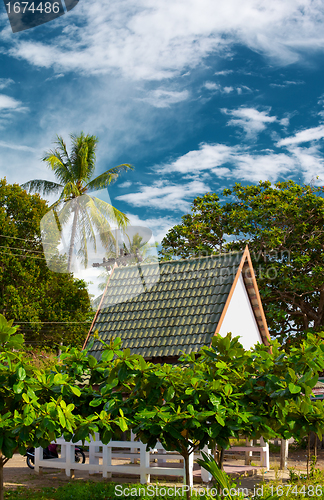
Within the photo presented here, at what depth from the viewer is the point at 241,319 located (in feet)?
42.7

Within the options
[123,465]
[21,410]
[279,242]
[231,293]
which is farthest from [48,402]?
[279,242]

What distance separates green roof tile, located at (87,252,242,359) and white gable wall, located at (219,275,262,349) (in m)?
0.56

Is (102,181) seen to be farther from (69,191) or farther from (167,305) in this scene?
(167,305)

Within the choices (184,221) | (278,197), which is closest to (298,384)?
(278,197)

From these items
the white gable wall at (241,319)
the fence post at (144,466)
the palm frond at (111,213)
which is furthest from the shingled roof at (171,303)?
the palm frond at (111,213)

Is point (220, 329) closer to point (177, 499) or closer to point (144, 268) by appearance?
point (144, 268)

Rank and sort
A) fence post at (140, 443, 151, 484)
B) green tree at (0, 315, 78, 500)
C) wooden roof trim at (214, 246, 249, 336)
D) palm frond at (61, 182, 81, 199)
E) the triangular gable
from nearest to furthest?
green tree at (0, 315, 78, 500), fence post at (140, 443, 151, 484), wooden roof trim at (214, 246, 249, 336), the triangular gable, palm frond at (61, 182, 81, 199)

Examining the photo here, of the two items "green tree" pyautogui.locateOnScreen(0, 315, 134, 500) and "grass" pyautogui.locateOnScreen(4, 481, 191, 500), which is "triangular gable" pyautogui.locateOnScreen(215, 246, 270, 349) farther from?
"green tree" pyautogui.locateOnScreen(0, 315, 134, 500)

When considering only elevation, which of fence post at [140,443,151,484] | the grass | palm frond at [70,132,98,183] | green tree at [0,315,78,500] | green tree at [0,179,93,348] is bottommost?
the grass

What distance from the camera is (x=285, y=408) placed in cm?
532

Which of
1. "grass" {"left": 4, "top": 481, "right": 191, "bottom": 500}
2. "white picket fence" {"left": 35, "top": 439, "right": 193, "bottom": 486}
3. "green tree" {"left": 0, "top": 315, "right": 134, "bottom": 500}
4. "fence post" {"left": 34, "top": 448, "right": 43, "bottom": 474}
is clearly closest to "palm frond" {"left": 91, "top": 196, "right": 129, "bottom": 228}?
"fence post" {"left": 34, "top": 448, "right": 43, "bottom": 474}

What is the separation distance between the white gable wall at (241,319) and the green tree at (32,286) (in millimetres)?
15780

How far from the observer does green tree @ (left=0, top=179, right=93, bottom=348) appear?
26.1 m

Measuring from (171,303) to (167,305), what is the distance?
131 mm
